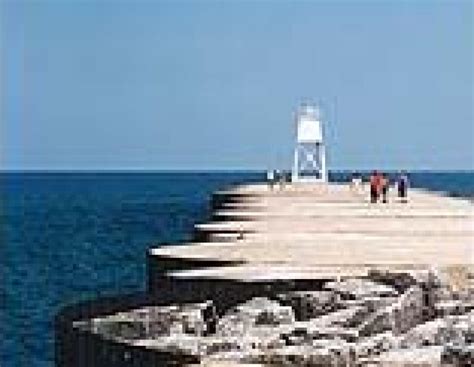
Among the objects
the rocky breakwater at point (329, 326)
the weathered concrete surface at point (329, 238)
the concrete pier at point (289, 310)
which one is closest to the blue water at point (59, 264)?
the weathered concrete surface at point (329, 238)

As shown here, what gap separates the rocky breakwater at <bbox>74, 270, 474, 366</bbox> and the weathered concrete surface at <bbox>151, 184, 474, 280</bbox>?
1778 millimetres

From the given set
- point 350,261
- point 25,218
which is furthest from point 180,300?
point 25,218

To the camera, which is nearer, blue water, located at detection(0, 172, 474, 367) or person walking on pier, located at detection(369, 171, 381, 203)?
blue water, located at detection(0, 172, 474, 367)

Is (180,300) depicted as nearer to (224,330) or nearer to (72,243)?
(224,330)

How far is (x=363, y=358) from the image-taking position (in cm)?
1339

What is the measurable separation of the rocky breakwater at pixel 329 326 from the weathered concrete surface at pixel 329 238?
1778 mm

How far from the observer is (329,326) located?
48.6 feet

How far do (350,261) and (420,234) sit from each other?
751 centimetres

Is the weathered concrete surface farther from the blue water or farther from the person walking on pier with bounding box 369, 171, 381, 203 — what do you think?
the blue water

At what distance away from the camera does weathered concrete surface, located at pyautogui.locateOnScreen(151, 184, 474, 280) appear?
19.8m

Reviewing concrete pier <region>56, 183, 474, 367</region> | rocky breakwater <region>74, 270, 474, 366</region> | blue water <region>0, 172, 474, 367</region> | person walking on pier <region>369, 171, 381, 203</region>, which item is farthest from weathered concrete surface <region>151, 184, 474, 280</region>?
blue water <region>0, 172, 474, 367</region>

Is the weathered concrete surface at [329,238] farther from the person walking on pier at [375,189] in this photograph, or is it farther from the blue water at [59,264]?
the blue water at [59,264]

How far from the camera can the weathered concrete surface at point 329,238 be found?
19828mm

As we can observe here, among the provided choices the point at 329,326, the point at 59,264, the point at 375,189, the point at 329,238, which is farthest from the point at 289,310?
the point at 59,264
